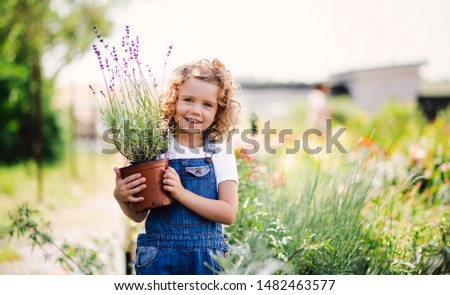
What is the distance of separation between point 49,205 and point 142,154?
4.59 meters

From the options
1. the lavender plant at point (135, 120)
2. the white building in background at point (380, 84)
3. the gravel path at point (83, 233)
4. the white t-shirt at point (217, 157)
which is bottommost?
the gravel path at point (83, 233)

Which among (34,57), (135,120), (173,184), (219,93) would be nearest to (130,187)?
(173,184)

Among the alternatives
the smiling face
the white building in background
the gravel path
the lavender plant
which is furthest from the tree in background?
the white building in background

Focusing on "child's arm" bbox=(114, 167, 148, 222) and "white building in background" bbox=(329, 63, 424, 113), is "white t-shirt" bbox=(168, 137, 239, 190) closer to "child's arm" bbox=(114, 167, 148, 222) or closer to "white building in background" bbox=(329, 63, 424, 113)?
"child's arm" bbox=(114, 167, 148, 222)

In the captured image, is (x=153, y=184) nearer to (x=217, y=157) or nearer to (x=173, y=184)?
(x=173, y=184)

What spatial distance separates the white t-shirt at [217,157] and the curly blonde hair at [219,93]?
4.1 inches

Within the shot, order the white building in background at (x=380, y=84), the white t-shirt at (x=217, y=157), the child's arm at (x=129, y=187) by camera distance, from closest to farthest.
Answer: the child's arm at (x=129, y=187), the white t-shirt at (x=217, y=157), the white building in background at (x=380, y=84)

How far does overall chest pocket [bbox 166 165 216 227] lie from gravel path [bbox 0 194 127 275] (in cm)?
A: 136

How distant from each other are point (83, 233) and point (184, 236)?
3487 millimetres

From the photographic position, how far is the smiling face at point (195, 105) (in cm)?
220

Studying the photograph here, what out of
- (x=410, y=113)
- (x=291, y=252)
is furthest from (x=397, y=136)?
(x=291, y=252)

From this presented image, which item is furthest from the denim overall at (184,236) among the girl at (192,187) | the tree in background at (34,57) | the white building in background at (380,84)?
the white building in background at (380,84)

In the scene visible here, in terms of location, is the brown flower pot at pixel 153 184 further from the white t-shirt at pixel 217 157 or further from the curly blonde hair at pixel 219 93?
the curly blonde hair at pixel 219 93

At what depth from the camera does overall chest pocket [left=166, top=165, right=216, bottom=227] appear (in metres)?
2.15
